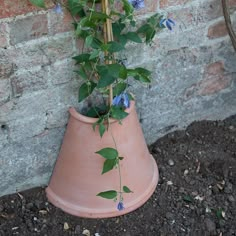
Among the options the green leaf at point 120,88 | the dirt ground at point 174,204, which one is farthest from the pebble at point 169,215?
the green leaf at point 120,88

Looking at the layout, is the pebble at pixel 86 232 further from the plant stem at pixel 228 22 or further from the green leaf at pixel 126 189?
the plant stem at pixel 228 22

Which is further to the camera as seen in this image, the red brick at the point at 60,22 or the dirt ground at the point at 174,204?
the dirt ground at the point at 174,204

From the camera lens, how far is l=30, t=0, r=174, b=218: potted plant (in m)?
1.77

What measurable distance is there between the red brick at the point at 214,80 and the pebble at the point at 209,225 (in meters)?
0.52

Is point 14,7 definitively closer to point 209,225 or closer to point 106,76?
point 106,76

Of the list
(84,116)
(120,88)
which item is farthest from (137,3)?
(84,116)

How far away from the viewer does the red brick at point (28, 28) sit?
1.73 metres

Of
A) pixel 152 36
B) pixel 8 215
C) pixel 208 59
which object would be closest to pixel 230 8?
pixel 208 59

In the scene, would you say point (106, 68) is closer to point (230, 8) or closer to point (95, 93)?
point (95, 93)

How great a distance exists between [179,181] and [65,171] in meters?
0.44

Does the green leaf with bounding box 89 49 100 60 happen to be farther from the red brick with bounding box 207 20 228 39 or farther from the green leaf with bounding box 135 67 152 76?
the red brick with bounding box 207 20 228 39

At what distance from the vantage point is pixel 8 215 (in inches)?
79.2

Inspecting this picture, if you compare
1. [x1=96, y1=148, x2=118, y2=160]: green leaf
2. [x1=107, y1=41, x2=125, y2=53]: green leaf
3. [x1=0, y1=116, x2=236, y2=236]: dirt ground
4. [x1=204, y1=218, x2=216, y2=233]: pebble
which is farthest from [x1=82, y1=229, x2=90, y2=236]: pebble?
[x1=107, y1=41, x2=125, y2=53]: green leaf

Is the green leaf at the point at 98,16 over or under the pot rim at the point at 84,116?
over
